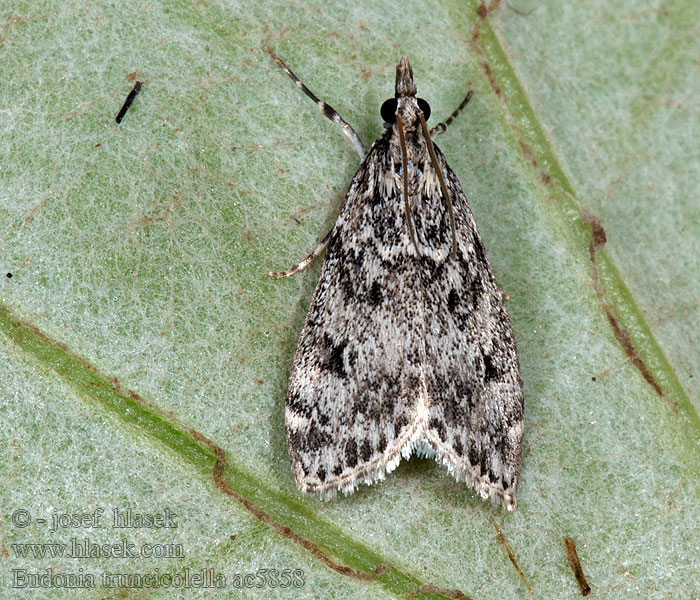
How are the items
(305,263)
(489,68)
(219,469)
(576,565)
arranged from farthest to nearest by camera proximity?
(489,68), (305,263), (576,565), (219,469)

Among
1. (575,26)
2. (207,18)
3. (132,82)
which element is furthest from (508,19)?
(132,82)

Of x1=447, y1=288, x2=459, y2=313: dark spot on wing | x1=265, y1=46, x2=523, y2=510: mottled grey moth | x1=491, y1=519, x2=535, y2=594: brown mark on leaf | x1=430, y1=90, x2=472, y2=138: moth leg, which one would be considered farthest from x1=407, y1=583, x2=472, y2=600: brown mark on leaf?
x1=430, y1=90, x2=472, y2=138: moth leg

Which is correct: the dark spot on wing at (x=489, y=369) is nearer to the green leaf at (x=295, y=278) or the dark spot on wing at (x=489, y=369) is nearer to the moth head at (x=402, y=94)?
the green leaf at (x=295, y=278)

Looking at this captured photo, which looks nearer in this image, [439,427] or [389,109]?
[439,427]

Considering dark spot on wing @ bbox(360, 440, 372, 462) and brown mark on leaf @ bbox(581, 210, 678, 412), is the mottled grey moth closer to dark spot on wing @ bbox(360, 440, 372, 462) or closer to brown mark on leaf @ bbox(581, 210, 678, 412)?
dark spot on wing @ bbox(360, 440, 372, 462)

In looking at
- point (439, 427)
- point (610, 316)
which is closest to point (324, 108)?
point (439, 427)

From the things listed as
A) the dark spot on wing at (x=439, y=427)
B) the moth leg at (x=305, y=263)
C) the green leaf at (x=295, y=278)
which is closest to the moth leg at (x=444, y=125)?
the green leaf at (x=295, y=278)

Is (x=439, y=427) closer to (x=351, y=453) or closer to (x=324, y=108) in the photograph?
(x=351, y=453)
